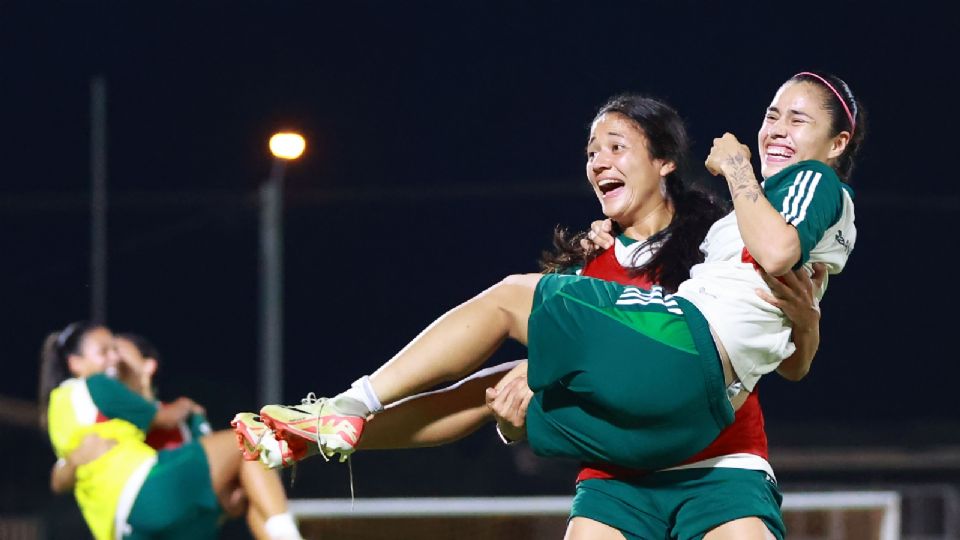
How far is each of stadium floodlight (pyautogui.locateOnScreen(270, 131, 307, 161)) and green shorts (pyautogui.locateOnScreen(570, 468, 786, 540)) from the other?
6.58m

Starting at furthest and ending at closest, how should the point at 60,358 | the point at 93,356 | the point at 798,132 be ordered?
Result: the point at 60,358 < the point at 93,356 < the point at 798,132

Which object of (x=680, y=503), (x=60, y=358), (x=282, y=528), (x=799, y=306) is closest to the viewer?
(x=799, y=306)

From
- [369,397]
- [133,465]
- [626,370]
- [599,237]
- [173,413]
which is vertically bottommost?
[133,465]

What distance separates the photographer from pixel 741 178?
391 cm

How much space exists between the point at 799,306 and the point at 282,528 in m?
2.91

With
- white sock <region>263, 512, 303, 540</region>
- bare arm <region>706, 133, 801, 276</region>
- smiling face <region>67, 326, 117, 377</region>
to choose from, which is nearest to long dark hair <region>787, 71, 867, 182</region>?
bare arm <region>706, 133, 801, 276</region>

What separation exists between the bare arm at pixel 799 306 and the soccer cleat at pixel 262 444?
132 centimetres

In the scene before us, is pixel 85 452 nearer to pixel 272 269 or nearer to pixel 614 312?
pixel 614 312

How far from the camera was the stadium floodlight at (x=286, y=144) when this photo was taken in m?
10.3

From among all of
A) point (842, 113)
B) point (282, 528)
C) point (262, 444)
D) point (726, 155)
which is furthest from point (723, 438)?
point (282, 528)

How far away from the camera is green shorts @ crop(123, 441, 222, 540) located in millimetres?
6348

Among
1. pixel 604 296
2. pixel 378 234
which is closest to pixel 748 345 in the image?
pixel 604 296

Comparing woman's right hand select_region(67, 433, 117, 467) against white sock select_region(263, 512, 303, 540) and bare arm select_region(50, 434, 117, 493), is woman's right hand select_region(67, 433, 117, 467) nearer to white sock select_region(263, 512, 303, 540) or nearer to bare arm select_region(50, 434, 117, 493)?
bare arm select_region(50, 434, 117, 493)

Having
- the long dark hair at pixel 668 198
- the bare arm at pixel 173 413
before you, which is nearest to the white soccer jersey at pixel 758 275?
the long dark hair at pixel 668 198
